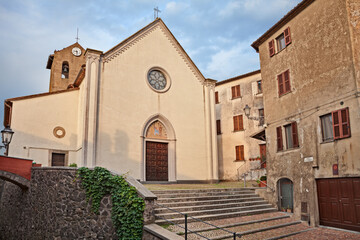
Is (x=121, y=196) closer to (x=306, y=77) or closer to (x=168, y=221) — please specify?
(x=168, y=221)

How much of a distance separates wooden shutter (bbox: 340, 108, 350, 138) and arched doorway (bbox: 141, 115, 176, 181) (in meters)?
10.6

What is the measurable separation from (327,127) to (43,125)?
1529 cm

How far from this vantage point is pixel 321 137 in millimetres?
11078

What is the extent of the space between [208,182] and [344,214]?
404 inches

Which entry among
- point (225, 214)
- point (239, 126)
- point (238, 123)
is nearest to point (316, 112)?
point (225, 214)

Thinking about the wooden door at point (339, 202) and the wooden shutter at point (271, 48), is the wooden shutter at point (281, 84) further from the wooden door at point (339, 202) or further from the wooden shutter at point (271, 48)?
the wooden door at point (339, 202)

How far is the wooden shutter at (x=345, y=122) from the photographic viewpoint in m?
9.96

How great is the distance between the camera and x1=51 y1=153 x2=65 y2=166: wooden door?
58.2ft

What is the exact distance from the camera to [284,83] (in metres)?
13.3

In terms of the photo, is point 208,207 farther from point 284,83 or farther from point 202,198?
point 284,83

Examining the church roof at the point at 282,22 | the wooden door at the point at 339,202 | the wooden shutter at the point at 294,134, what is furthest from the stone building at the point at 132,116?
the wooden door at the point at 339,202

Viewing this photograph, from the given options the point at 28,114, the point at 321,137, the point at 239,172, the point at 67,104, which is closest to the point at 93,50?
the point at 67,104

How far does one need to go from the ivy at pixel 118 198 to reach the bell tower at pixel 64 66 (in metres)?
19.2

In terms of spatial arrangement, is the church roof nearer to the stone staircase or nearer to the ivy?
the stone staircase
